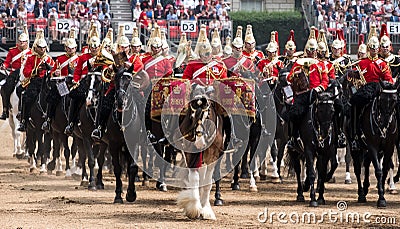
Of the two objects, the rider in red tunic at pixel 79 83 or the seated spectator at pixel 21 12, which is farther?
the seated spectator at pixel 21 12

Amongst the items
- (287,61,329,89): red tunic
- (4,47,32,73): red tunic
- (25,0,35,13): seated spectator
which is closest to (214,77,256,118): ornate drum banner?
(287,61,329,89): red tunic

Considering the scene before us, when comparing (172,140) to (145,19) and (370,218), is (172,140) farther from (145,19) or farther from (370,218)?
(145,19)

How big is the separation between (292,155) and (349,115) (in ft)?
3.87

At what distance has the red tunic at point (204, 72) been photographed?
16312mm

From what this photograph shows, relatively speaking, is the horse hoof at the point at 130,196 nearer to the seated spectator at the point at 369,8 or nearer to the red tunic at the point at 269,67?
the red tunic at the point at 269,67

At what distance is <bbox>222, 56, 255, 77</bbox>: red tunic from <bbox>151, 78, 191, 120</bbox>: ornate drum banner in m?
1.36

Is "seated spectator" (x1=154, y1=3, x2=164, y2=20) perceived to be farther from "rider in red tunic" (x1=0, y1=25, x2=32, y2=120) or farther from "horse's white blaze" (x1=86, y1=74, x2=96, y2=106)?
"horse's white blaze" (x1=86, y1=74, x2=96, y2=106)

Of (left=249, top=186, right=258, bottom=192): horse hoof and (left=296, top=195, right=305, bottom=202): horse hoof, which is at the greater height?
(left=296, top=195, right=305, bottom=202): horse hoof

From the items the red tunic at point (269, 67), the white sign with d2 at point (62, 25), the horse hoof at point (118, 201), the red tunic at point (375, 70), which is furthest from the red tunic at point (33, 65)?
the white sign with d2 at point (62, 25)

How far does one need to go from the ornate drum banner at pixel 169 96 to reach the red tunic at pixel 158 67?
0.30 meters

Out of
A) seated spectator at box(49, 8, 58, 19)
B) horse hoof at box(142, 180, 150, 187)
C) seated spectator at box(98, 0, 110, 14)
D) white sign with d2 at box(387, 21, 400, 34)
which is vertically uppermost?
seated spectator at box(98, 0, 110, 14)

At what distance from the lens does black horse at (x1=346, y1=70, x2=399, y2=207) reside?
17047mm

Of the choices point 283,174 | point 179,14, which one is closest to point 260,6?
point 179,14

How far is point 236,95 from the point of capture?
17.2 meters
